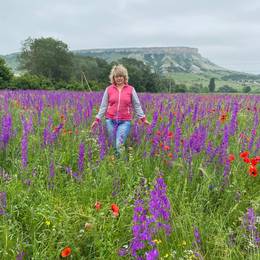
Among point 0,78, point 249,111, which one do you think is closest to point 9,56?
point 0,78

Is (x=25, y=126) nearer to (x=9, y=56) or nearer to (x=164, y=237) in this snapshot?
(x=164, y=237)

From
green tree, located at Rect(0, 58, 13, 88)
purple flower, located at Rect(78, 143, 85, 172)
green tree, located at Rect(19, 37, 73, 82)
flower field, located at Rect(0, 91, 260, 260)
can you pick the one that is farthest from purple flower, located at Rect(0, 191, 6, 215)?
green tree, located at Rect(19, 37, 73, 82)

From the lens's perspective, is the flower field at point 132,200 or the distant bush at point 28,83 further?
the distant bush at point 28,83

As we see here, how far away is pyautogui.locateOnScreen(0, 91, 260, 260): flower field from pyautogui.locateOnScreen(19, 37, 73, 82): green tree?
163 ft

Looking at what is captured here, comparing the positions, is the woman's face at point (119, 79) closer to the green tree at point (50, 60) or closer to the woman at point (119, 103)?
the woman at point (119, 103)

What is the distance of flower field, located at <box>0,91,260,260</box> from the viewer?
2.24 metres

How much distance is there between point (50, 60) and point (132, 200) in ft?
174

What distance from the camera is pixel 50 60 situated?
5362 centimetres

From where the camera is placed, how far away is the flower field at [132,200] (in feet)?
7.34

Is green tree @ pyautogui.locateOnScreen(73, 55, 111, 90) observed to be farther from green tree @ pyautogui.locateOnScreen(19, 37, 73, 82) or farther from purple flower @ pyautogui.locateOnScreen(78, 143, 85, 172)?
purple flower @ pyautogui.locateOnScreen(78, 143, 85, 172)

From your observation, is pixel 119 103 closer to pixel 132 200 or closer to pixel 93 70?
pixel 132 200

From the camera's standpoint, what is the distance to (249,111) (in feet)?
22.7

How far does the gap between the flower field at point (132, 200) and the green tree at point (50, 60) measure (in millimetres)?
49643

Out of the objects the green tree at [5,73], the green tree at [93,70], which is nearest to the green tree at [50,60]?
the green tree at [93,70]
